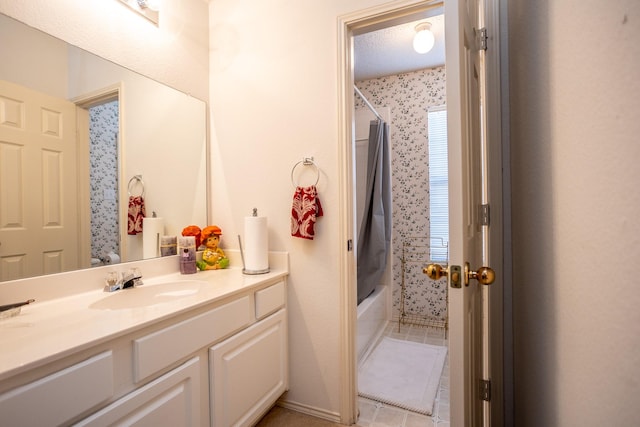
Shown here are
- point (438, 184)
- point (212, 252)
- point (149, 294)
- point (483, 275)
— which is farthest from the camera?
point (438, 184)

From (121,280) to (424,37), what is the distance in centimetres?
252

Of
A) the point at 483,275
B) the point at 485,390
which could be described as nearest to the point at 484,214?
the point at 483,275

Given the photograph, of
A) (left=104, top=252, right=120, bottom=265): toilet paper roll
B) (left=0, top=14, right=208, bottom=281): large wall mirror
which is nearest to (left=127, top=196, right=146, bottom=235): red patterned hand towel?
(left=0, top=14, right=208, bottom=281): large wall mirror

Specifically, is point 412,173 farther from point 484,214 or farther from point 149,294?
point 149,294

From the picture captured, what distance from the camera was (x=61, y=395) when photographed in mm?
765

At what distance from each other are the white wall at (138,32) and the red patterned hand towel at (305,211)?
99cm

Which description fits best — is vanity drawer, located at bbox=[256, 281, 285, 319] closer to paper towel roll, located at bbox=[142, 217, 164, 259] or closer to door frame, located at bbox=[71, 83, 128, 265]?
paper towel roll, located at bbox=[142, 217, 164, 259]

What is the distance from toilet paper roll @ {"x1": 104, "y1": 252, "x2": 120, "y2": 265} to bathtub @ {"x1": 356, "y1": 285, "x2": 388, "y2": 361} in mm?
1628

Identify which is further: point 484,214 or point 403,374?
point 403,374

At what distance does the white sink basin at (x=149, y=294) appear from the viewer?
127 centimetres

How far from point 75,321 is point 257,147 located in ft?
4.08

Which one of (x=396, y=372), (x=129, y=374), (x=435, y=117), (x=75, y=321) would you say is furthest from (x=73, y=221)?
(x=435, y=117)

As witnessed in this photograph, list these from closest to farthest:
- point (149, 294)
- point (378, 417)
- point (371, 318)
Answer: point (149, 294), point (378, 417), point (371, 318)

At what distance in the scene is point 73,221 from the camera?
1.32 metres
